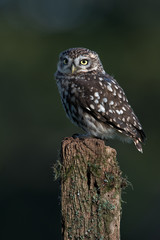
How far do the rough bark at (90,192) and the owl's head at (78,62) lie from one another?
187 cm

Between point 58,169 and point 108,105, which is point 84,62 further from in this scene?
point 58,169

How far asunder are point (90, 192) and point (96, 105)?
1566 mm

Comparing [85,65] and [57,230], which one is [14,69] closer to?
[57,230]

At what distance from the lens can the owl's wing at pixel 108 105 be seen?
487cm

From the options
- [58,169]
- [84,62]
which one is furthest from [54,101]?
[58,169]

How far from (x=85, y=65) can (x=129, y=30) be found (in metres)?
9.14

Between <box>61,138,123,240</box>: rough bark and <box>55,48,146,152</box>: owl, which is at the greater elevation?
<box>55,48,146,152</box>: owl

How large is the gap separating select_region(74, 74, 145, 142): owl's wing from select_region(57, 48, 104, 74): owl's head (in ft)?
0.64

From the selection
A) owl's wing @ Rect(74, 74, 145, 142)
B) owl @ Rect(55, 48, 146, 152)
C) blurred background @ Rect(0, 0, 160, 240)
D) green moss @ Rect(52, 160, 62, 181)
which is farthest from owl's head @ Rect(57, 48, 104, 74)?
blurred background @ Rect(0, 0, 160, 240)

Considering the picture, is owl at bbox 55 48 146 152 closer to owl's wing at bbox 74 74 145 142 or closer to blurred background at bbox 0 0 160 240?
owl's wing at bbox 74 74 145 142

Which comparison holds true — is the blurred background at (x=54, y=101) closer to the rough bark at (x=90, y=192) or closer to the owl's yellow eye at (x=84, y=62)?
the owl's yellow eye at (x=84, y=62)

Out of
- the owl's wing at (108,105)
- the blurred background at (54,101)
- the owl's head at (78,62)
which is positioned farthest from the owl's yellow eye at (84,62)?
the blurred background at (54,101)

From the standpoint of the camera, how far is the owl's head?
5238 mm

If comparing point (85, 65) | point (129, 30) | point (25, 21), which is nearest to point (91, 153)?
point (85, 65)
